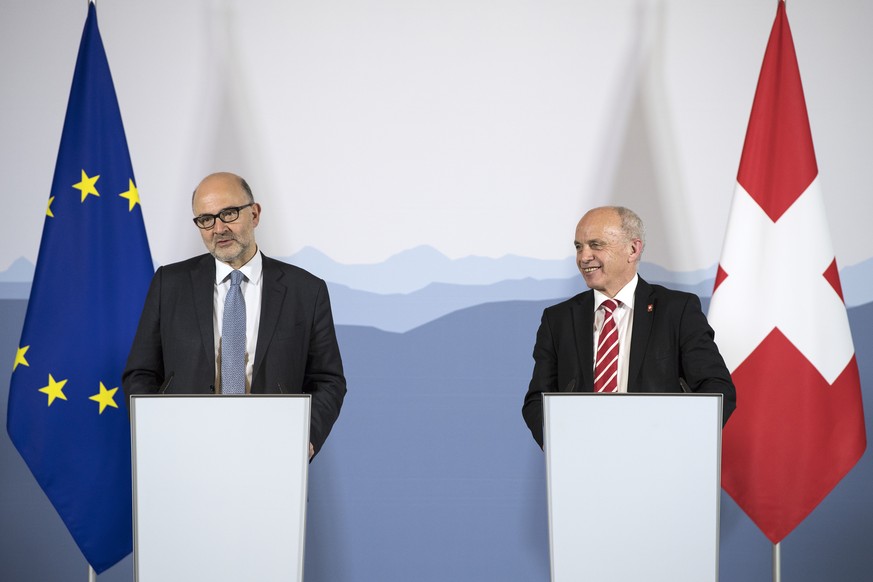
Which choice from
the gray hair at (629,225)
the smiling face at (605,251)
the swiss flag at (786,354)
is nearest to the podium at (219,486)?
the smiling face at (605,251)

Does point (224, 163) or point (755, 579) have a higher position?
point (224, 163)

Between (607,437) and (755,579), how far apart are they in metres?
2.25

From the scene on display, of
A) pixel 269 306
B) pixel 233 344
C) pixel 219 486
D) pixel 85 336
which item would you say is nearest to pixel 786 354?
pixel 269 306

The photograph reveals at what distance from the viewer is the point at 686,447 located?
2014 mm

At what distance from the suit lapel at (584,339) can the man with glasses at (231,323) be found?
763mm

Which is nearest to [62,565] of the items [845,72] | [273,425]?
[273,425]

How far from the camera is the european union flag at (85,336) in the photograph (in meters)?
3.13

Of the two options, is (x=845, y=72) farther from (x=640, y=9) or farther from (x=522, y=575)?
(x=522, y=575)

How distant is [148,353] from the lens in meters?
2.58

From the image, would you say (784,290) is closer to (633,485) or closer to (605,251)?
(605,251)

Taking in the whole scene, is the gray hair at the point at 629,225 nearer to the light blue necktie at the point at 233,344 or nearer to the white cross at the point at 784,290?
the white cross at the point at 784,290

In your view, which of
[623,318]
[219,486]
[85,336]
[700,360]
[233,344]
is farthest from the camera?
[85,336]

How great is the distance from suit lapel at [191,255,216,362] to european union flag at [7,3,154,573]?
30.1 inches

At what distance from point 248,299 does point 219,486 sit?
790mm
